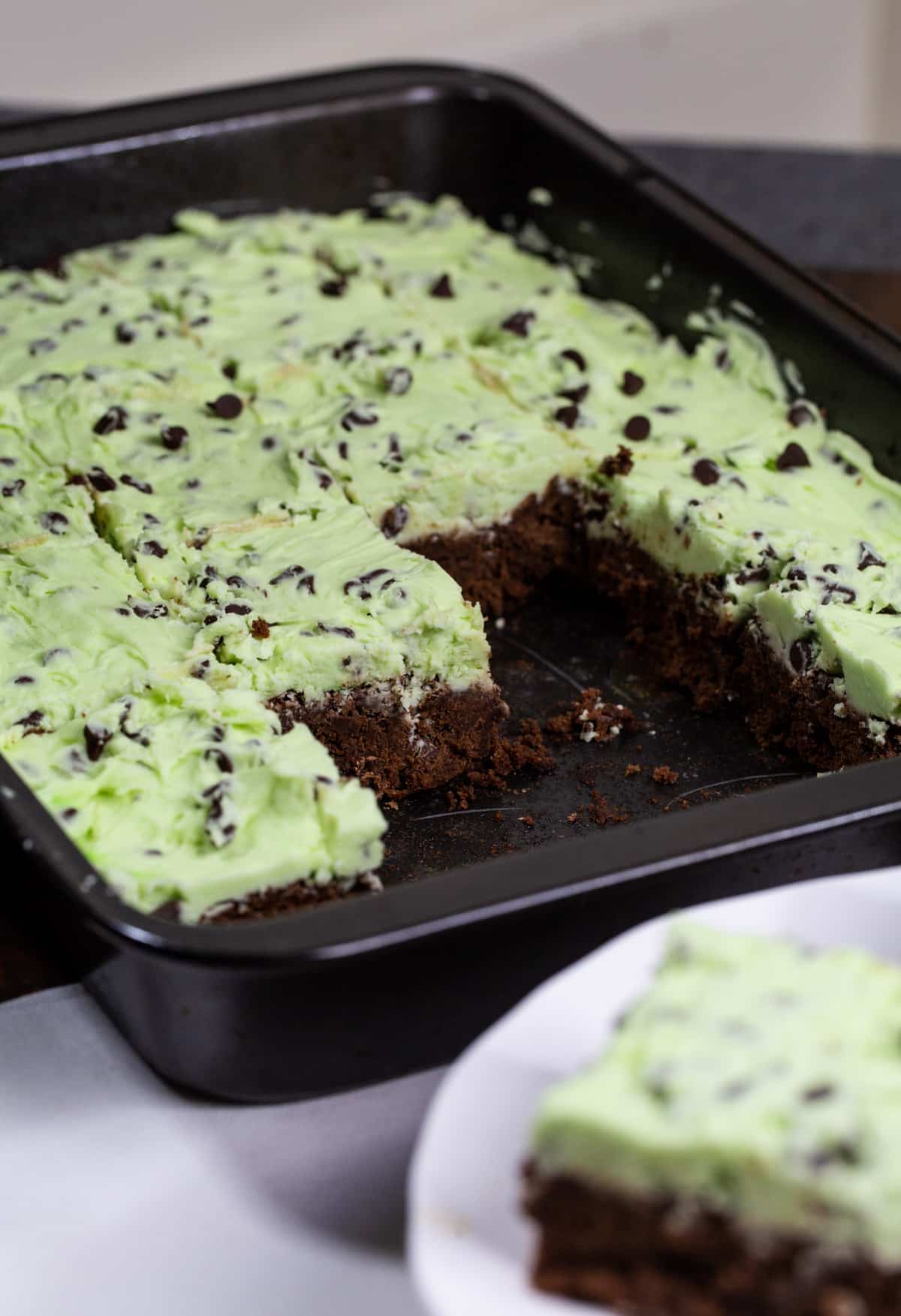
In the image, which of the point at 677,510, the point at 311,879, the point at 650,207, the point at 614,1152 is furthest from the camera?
the point at 650,207

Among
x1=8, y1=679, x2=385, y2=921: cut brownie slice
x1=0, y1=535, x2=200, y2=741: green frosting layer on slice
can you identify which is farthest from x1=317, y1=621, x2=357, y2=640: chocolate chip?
x1=8, y1=679, x2=385, y2=921: cut brownie slice

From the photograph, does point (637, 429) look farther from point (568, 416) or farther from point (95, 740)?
point (95, 740)

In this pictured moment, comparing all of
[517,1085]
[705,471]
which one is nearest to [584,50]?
[705,471]

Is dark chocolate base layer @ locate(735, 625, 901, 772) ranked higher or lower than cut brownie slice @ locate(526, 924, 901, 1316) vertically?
lower

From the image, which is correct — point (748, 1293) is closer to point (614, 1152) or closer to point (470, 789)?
point (614, 1152)

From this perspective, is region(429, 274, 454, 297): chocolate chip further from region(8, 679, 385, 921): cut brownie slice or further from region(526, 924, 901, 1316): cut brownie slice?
region(526, 924, 901, 1316): cut brownie slice

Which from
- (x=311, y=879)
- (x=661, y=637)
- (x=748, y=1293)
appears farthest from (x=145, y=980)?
(x=661, y=637)

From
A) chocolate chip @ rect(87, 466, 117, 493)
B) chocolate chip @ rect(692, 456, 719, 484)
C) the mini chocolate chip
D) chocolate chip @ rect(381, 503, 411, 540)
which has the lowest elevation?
chocolate chip @ rect(381, 503, 411, 540)

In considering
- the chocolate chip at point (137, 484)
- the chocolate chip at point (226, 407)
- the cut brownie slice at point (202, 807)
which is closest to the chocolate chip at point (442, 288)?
the chocolate chip at point (226, 407)
